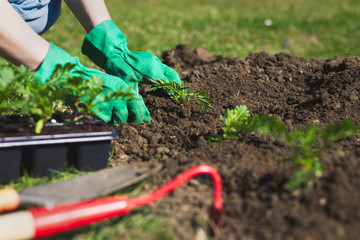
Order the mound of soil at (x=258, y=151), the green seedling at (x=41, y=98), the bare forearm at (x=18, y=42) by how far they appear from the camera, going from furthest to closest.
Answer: the bare forearm at (x=18, y=42)
the green seedling at (x=41, y=98)
the mound of soil at (x=258, y=151)

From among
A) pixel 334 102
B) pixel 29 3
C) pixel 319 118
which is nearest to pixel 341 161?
pixel 319 118

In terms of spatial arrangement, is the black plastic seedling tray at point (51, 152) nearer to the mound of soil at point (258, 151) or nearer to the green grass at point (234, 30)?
the mound of soil at point (258, 151)

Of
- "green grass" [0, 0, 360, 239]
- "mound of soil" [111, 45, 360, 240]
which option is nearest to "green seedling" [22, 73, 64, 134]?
"mound of soil" [111, 45, 360, 240]

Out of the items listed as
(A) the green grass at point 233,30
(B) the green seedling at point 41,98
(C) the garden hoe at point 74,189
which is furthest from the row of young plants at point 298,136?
(A) the green grass at point 233,30

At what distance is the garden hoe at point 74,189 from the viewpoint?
167 cm

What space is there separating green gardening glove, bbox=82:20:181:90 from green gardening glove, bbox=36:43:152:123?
0.31 metres

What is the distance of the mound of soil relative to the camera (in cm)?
160

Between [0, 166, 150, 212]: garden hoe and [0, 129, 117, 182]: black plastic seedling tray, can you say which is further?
[0, 129, 117, 182]: black plastic seedling tray

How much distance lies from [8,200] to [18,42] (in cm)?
116

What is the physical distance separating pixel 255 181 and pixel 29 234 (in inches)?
40.8

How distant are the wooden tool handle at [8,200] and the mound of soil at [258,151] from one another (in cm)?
62

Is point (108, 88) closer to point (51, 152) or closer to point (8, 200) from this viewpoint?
point (51, 152)

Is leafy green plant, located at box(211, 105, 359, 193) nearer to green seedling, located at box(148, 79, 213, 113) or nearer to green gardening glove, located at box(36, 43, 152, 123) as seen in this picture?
green seedling, located at box(148, 79, 213, 113)

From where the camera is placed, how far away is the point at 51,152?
2072 millimetres
